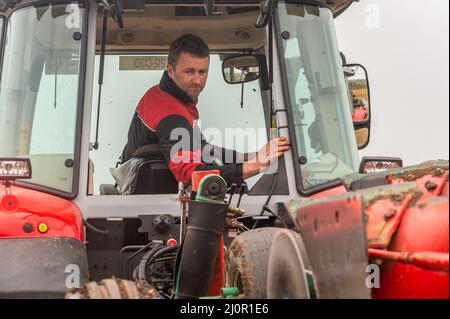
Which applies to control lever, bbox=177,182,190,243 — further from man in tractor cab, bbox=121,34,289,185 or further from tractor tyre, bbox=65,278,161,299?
tractor tyre, bbox=65,278,161,299

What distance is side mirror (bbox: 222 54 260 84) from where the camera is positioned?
6047mm

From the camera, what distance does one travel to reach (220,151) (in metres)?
5.53

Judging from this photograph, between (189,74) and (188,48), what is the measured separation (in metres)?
0.18

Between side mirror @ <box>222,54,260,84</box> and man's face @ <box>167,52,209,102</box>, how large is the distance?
0.38 meters

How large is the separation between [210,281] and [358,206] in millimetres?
1454

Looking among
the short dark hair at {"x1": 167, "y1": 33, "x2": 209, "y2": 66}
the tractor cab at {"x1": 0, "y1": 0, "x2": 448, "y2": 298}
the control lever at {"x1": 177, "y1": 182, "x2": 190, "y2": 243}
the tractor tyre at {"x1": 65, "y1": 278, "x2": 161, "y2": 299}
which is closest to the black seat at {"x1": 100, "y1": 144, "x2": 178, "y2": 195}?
the tractor cab at {"x1": 0, "y1": 0, "x2": 448, "y2": 298}

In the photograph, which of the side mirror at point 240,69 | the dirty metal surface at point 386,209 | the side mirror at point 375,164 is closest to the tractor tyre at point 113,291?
the dirty metal surface at point 386,209

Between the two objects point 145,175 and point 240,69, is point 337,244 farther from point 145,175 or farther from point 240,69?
point 240,69

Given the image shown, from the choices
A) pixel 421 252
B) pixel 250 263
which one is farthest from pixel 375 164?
pixel 421 252

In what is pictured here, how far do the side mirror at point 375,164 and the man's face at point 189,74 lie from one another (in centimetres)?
147

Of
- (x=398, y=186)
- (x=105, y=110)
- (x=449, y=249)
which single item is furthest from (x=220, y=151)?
(x=449, y=249)

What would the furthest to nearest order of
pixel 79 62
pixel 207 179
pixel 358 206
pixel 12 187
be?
pixel 79 62 < pixel 12 187 < pixel 207 179 < pixel 358 206

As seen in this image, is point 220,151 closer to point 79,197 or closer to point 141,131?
point 141,131

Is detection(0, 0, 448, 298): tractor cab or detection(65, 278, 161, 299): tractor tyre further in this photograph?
detection(0, 0, 448, 298): tractor cab
